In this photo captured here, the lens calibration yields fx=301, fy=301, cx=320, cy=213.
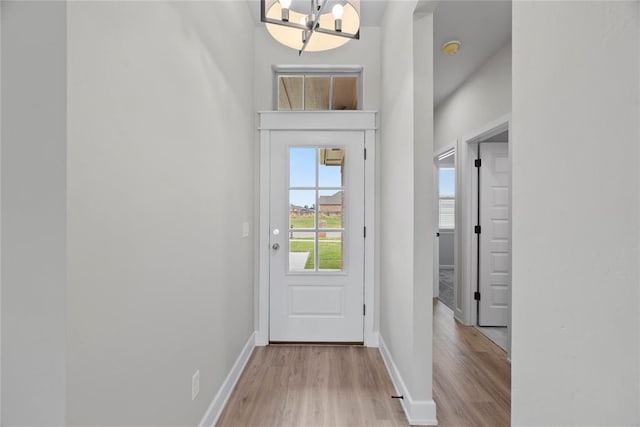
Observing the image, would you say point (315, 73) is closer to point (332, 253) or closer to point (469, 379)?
point (332, 253)

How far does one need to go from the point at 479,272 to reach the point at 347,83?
7.80 ft

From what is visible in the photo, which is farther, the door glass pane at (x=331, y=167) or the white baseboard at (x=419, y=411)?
the door glass pane at (x=331, y=167)

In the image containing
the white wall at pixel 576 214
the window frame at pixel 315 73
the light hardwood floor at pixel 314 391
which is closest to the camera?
the white wall at pixel 576 214

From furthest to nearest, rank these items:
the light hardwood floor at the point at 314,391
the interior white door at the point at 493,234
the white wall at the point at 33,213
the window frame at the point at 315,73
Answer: the interior white door at the point at 493,234
the window frame at the point at 315,73
the light hardwood floor at the point at 314,391
the white wall at the point at 33,213

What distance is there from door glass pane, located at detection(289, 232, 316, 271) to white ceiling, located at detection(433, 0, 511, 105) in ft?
6.80

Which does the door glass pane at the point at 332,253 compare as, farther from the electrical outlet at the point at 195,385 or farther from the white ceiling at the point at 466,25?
the white ceiling at the point at 466,25

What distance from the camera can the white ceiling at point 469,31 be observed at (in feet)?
7.23

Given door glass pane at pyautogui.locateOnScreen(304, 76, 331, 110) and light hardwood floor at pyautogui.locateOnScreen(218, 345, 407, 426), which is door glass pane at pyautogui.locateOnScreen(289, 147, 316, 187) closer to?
door glass pane at pyautogui.locateOnScreen(304, 76, 331, 110)

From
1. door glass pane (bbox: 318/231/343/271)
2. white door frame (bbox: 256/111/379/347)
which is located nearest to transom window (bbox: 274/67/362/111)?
white door frame (bbox: 256/111/379/347)

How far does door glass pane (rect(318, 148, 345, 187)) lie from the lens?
269 centimetres

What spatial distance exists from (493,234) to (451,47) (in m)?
1.90

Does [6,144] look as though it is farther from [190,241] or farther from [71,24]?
[190,241]

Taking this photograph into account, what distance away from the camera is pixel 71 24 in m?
0.74

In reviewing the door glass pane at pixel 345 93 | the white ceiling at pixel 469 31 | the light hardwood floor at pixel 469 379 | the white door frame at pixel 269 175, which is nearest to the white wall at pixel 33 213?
the light hardwood floor at pixel 469 379
